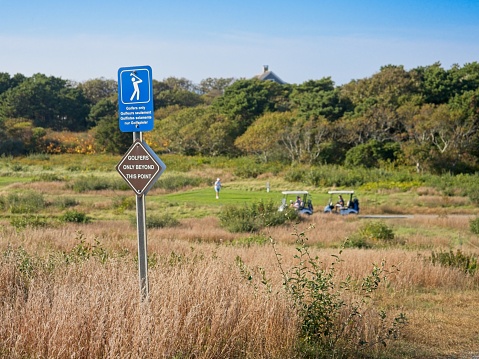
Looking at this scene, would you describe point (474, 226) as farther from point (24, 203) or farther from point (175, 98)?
point (175, 98)

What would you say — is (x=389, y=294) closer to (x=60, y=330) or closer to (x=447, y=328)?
(x=447, y=328)

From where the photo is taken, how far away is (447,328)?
8477 mm

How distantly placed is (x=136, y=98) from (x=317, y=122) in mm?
57514

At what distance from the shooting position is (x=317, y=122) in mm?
63594

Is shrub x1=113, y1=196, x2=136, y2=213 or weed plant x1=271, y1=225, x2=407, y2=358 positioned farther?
shrub x1=113, y1=196, x2=136, y2=213

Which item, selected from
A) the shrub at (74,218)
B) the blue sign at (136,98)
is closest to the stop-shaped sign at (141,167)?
the blue sign at (136,98)

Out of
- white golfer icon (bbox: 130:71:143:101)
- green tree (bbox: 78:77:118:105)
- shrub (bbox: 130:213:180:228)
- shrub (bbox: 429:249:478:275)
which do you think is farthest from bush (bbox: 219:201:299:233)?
green tree (bbox: 78:77:118:105)

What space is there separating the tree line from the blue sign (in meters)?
49.8

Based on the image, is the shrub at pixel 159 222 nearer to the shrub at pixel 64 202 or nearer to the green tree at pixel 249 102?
the shrub at pixel 64 202

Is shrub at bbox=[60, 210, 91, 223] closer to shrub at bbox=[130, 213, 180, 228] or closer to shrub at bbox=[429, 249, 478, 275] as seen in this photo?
shrub at bbox=[130, 213, 180, 228]

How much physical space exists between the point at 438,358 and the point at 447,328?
1.38 meters

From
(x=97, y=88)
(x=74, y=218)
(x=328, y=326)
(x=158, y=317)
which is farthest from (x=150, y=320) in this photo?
(x=97, y=88)

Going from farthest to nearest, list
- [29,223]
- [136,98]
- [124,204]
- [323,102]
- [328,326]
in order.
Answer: [323,102]
[124,204]
[29,223]
[136,98]
[328,326]

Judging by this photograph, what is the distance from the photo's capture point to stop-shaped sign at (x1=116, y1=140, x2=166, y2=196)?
6.81 meters
